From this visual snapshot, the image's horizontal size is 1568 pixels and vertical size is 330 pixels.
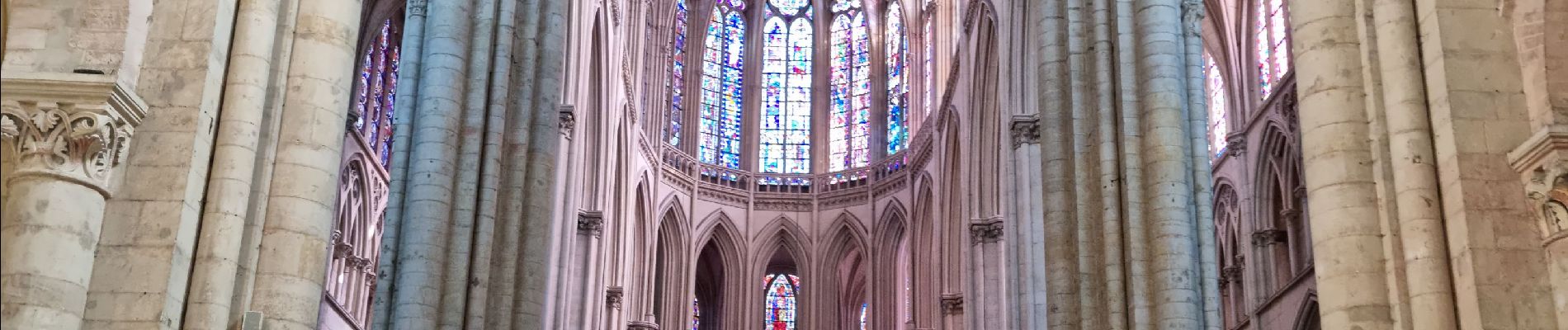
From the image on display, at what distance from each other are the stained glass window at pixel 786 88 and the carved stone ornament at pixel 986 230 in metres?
13.2

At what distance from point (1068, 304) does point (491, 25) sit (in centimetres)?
701

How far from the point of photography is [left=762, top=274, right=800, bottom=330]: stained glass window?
138ft

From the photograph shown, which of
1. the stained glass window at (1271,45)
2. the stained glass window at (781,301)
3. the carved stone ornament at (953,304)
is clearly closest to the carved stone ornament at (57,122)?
the stained glass window at (1271,45)

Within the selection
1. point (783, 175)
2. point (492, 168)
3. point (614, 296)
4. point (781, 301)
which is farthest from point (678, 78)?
point (492, 168)

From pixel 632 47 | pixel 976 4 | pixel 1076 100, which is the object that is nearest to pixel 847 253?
pixel 632 47

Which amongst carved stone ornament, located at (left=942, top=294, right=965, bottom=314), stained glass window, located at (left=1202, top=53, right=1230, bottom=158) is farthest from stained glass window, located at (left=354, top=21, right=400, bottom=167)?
stained glass window, located at (left=1202, top=53, right=1230, bottom=158)

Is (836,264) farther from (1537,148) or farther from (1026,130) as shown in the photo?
(1537,148)

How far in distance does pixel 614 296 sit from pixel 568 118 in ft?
30.3

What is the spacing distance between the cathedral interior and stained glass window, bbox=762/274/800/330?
1.13 feet

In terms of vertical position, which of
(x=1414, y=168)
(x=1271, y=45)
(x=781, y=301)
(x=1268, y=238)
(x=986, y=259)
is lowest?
(x=1414, y=168)

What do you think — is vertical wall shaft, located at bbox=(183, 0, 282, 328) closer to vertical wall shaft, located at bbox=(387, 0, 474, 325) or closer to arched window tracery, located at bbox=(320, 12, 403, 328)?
vertical wall shaft, located at bbox=(387, 0, 474, 325)

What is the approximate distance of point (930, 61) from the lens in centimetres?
3788

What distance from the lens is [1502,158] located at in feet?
29.4

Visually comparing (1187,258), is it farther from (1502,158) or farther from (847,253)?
(847,253)
